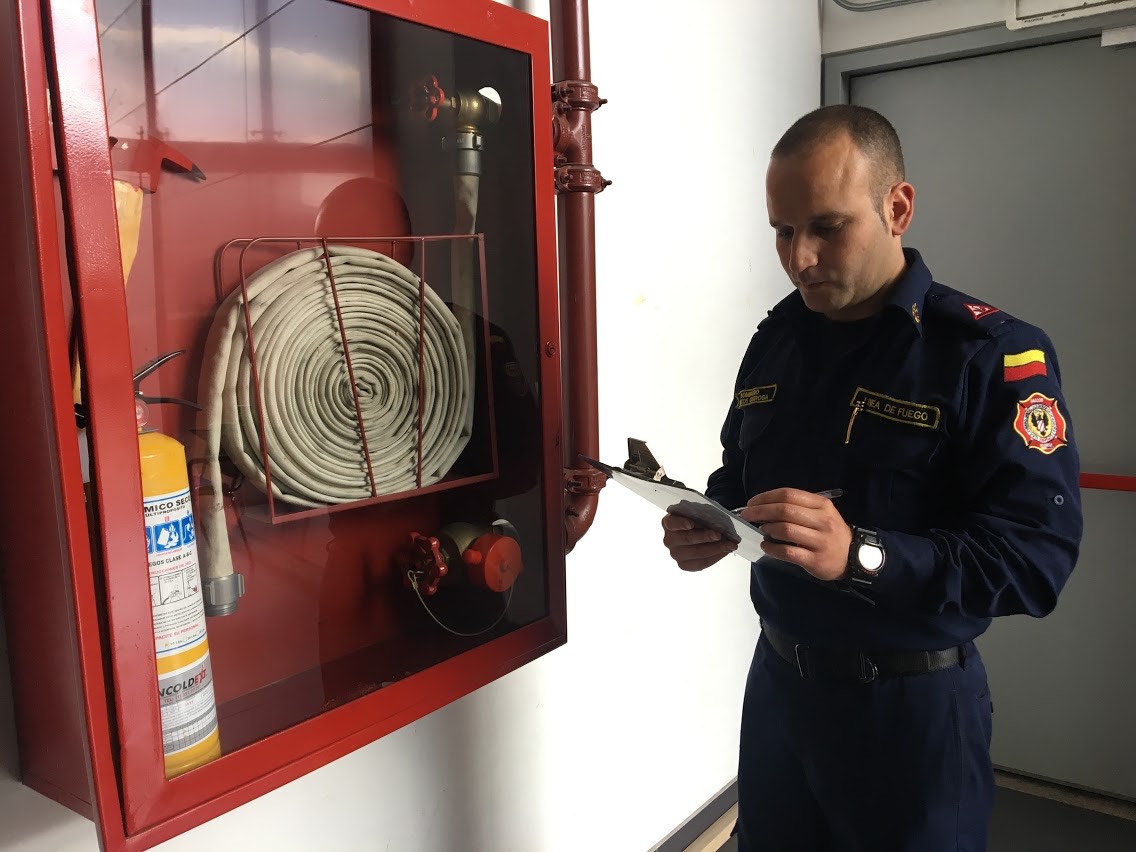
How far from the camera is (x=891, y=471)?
1.24 meters

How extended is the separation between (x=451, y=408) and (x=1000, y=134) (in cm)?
196

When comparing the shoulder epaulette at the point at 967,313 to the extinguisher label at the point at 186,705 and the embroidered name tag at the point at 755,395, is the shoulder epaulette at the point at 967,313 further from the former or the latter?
the extinguisher label at the point at 186,705

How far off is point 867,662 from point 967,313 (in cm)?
53

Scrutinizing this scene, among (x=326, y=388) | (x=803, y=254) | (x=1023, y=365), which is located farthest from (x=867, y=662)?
(x=326, y=388)

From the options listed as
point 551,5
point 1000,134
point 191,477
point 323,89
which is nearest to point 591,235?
point 551,5

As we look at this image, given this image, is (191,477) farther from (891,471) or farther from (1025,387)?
(1025,387)

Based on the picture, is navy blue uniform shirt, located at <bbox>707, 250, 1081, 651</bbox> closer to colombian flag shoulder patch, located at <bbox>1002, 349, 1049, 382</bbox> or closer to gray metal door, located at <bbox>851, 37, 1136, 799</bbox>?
colombian flag shoulder patch, located at <bbox>1002, 349, 1049, 382</bbox>

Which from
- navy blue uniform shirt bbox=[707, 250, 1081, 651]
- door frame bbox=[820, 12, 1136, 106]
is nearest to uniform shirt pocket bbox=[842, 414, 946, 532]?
navy blue uniform shirt bbox=[707, 250, 1081, 651]

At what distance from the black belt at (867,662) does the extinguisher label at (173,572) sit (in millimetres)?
870

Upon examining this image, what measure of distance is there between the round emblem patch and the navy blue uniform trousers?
13.7 inches

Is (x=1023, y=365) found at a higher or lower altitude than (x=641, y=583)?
higher

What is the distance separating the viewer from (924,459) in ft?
3.94

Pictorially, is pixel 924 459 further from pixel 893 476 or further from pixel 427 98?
pixel 427 98

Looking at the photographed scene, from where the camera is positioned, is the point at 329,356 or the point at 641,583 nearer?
the point at 329,356
